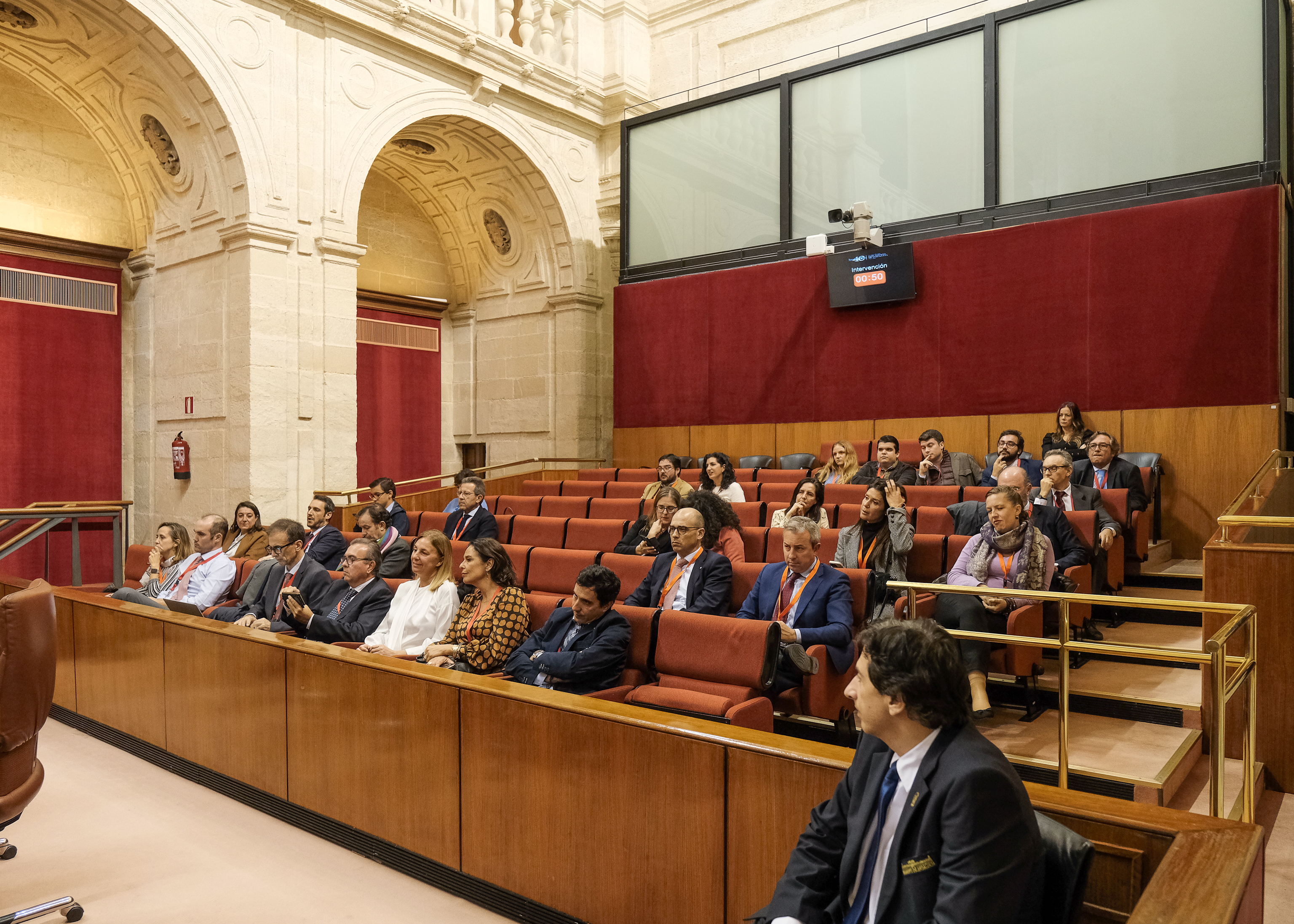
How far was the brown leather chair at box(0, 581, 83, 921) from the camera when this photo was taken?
209 centimetres

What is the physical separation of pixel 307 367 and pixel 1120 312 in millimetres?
6231

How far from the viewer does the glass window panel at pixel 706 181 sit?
8.43 meters

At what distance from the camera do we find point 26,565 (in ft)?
24.5

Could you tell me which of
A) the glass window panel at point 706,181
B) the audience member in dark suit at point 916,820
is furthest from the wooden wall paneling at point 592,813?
the glass window panel at point 706,181

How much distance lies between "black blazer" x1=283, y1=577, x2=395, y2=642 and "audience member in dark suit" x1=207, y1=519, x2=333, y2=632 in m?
0.05

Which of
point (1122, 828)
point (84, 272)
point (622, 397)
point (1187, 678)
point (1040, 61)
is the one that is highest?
point (1040, 61)

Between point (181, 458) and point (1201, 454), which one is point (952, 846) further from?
point (181, 458)

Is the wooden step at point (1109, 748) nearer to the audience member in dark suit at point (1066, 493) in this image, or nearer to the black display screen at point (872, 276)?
the audience member in dark suit at point (1066, 493)

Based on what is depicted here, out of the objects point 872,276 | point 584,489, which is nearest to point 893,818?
point 584,489

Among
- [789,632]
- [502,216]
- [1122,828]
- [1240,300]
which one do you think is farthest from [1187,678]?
[502,216]

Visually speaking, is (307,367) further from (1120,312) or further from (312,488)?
(1120,312)

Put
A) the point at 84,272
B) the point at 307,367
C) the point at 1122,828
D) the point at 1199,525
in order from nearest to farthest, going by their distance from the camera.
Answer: the point at 1122,828, the point at 1199,525, the point at 307,367, the point at 84,272

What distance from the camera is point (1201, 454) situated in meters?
6.20

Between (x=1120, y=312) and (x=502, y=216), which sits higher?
(x=502, y=216)
